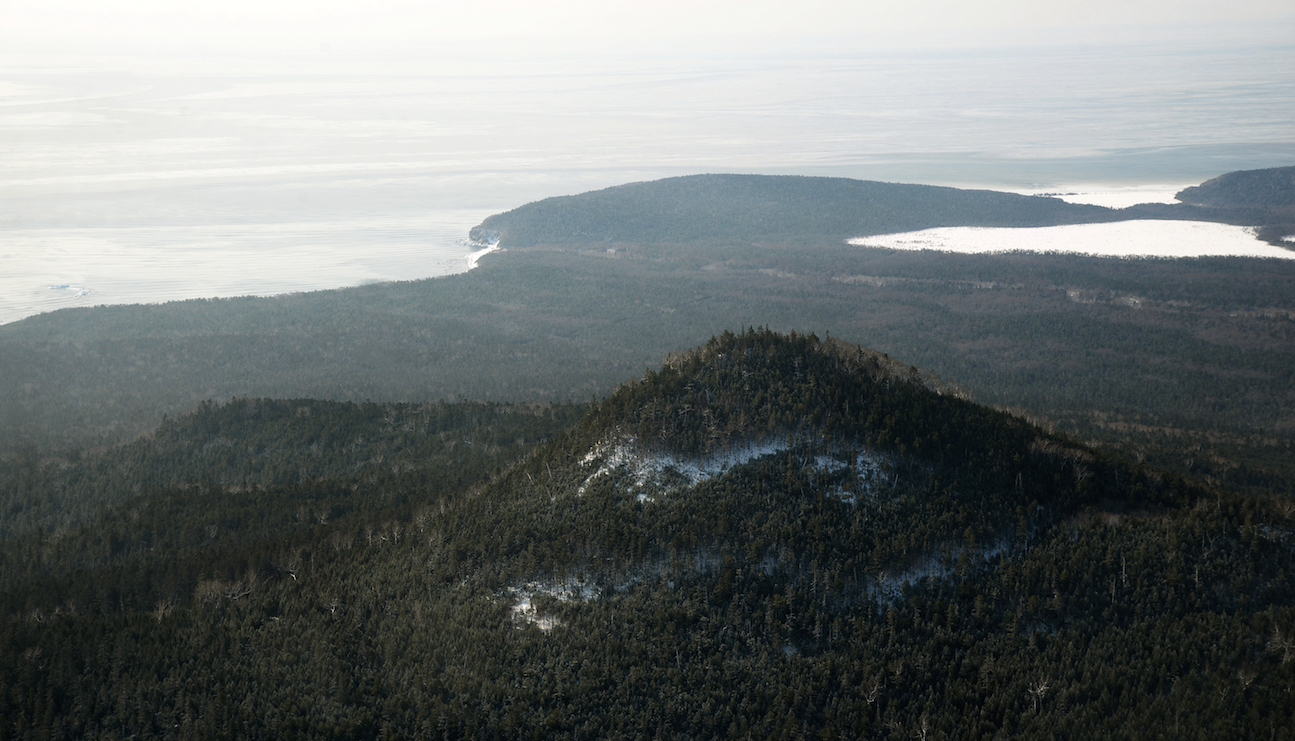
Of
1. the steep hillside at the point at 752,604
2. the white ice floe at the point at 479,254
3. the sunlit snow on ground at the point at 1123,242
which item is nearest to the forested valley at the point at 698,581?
the steep hillside at the point at 752,604

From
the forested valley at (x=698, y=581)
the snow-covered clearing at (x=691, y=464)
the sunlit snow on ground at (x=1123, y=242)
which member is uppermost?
the sunlit snow on ground at (x=1123, y=242)

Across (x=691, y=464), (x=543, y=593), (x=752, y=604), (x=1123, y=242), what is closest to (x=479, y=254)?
(x=1123, y=242)

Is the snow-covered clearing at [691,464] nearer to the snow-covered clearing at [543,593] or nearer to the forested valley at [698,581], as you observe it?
the forested valley at [698,581]

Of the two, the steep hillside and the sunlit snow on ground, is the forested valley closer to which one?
the steep hillside

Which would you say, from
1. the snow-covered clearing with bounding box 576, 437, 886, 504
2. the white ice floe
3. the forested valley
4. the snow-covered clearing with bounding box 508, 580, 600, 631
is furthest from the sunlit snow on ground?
the snow-covered clearing with bounding box 508, 580, 600, 631

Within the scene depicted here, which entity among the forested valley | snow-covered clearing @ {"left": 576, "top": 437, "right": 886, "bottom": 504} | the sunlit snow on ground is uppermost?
the sunlit snow on ground

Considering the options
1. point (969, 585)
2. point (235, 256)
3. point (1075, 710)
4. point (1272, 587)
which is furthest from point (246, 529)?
point (235, 256)

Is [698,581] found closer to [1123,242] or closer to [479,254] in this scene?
[479,254]
